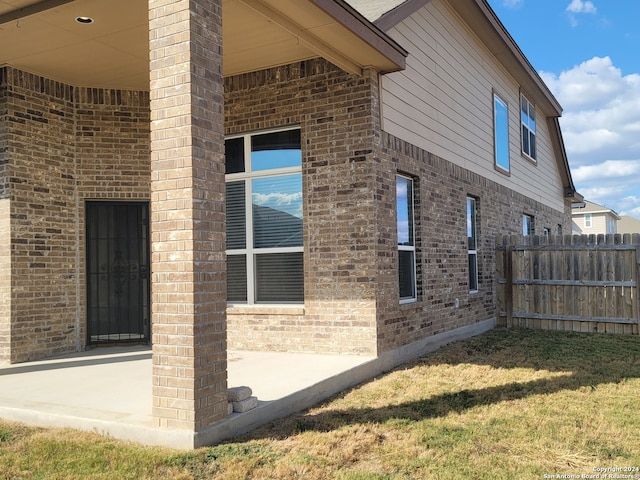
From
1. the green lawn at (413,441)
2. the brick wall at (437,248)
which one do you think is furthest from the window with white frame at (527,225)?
the green lawn at (413,441)

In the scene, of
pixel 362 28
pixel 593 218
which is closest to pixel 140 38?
pixel 362 28

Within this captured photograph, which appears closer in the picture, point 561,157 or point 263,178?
point 263,178

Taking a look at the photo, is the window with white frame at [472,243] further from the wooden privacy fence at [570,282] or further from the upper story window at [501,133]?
the upper story window at [501,133]

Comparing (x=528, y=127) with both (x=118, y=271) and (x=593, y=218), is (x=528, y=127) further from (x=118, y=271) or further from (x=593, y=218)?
(x=593, y=218)

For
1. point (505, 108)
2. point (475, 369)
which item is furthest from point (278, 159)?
point (505, 108)

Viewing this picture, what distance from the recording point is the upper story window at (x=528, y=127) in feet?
48.3

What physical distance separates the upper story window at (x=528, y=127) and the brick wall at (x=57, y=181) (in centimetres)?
1006

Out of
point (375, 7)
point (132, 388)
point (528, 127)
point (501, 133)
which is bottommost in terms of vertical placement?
point (132, 388)

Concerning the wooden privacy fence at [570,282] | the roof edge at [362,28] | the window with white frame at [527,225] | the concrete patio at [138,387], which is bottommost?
the concrete patio at [138,387]

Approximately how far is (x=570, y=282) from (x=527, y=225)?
3.86 m

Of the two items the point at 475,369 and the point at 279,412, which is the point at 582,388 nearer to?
the point at 475,369

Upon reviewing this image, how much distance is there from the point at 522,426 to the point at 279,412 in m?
2.08

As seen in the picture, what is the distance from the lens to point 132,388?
18.3 feet

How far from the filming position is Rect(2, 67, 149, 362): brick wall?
7312 millimetres
